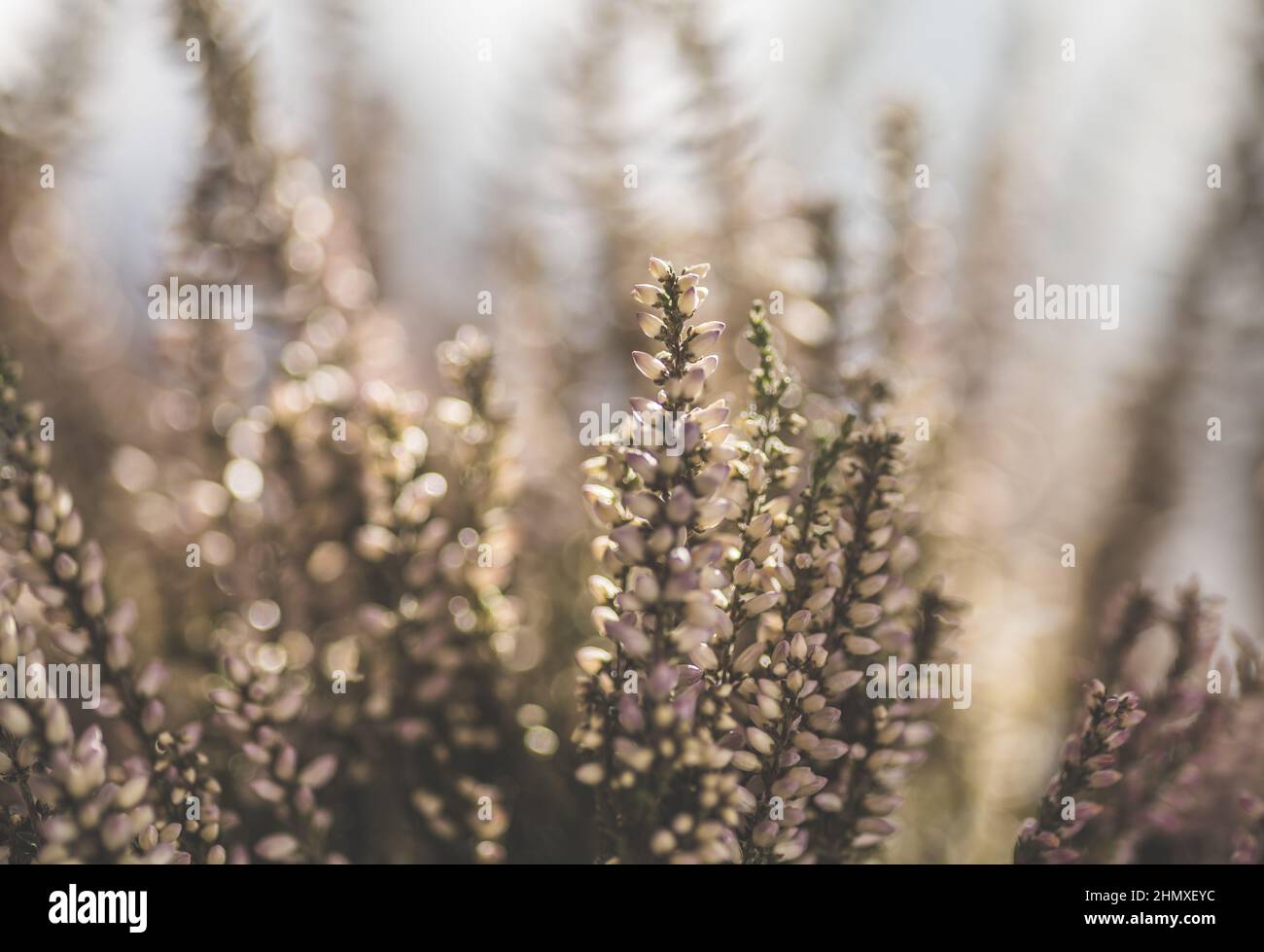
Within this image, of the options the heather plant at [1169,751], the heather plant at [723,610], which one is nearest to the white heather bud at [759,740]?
the heather plant at [723,610]

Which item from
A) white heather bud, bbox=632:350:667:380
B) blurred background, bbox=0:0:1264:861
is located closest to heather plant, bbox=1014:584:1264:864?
blurred background, bbox=0:0:1264:861

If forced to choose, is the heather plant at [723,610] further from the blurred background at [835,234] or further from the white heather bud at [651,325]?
the blurred background at [835,234]

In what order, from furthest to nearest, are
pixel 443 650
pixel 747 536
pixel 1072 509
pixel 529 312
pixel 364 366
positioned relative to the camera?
pixel 1072 509
pixel 529 312
pixel 364 366
pixel 443 650
pixel 747 536

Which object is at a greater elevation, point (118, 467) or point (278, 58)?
point (278, 58)

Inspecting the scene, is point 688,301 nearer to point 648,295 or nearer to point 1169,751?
point 648,295

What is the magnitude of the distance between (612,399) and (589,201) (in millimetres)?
176

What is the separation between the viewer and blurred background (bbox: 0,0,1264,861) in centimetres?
63

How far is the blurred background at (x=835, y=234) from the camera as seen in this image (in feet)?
2.06

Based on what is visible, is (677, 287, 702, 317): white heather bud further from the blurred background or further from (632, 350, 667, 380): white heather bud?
the blurred background

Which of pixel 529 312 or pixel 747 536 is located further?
pixel 529 312

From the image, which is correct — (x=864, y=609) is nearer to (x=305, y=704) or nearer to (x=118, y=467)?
(x=305, y=704)

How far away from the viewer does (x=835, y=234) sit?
1.99 ft

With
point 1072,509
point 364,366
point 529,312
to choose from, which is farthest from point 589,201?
point 1072,509
